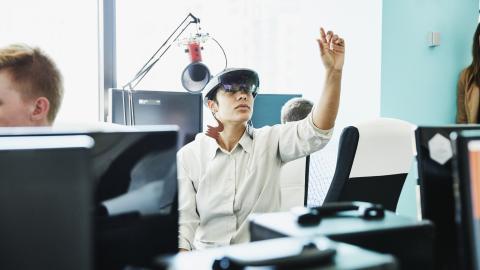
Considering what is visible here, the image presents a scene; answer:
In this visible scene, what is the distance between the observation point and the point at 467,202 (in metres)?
0.65

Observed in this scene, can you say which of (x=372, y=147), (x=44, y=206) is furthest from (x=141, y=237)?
(x=372, y=147)

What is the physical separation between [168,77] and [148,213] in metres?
2.42

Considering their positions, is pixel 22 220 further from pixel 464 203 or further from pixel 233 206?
pixel 233 206

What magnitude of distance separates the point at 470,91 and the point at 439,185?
112 inches

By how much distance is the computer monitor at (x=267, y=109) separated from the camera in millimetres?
2766

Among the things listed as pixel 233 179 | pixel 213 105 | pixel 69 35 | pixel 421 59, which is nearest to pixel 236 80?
pixel 213 105

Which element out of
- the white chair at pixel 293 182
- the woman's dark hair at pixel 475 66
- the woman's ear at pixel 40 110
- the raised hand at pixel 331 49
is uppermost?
the woman's dark hair at pixel 475 66

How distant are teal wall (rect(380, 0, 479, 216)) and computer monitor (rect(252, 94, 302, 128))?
2.83 feet

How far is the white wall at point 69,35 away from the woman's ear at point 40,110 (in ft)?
4.47

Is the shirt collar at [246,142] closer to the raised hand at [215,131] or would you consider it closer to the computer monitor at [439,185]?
the raised hand at [215,131]

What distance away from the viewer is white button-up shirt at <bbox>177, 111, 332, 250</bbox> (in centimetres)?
Answer: 162

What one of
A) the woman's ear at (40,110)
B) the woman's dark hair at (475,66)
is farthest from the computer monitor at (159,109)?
the woman's dark hair at (475,66)

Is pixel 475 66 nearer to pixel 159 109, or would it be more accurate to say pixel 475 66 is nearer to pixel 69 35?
pixel 159 109

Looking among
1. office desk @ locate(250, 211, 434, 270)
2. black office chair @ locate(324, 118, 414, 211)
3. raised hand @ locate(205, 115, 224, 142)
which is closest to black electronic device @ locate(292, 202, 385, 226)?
office desk @ locate(250, 211, 434, 270)
